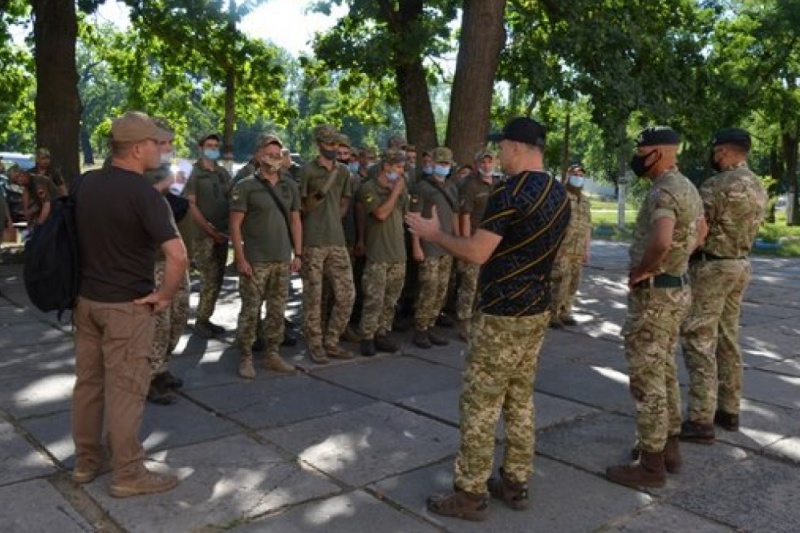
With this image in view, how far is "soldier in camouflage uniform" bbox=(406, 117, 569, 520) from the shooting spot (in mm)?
3605

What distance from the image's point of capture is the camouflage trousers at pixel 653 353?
14.0 ft

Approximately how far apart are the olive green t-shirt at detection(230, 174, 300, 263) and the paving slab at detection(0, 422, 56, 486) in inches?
86.8

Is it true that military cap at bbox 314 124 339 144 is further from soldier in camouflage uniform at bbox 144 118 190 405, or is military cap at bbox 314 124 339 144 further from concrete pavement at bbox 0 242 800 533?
concrete pavement at bbox 0 242 800 533

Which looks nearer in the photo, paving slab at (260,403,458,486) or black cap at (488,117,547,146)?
black cap at (488,117,547,146)

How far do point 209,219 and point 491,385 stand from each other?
4.43 metres

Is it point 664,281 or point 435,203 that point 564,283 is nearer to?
point 435,203

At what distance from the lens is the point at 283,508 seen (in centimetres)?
390

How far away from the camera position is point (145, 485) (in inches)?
157

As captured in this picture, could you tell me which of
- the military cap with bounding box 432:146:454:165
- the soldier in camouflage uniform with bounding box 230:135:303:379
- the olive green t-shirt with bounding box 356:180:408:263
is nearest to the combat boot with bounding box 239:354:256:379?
the soldier in camouflage uniform with bounding box 230:135:303:379

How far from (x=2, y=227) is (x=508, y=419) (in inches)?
303

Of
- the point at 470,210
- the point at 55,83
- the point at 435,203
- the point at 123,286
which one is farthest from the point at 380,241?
the point at 55,83

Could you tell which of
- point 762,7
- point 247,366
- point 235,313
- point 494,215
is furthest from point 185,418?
point 762,7

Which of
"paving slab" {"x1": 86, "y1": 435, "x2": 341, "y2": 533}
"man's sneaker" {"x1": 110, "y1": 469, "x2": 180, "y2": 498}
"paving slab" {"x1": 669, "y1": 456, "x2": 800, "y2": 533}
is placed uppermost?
"man's sneaker" {"x1": 110, "y1": 469, "x2": 180, "y2": 498}

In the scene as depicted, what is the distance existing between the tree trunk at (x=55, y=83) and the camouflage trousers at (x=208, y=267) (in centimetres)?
611
